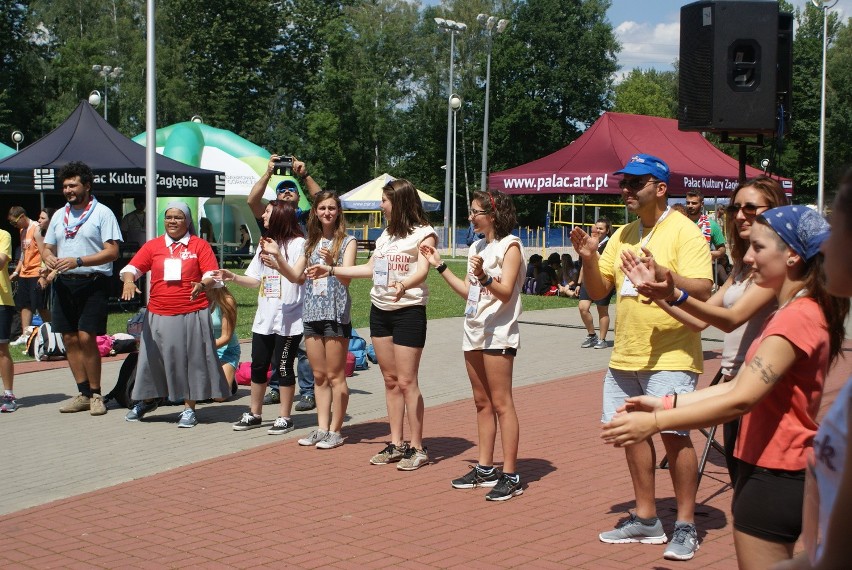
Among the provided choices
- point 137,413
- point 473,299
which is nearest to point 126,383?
point 137,413

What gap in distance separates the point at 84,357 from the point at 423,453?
11.8 feet

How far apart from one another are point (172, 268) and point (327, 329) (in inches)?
65.2

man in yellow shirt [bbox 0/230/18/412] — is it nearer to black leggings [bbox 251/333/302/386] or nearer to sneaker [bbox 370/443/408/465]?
black leggings [bbox 251/333/302/386]

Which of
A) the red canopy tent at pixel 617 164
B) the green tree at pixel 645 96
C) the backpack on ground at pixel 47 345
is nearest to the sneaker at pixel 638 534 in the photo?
the backpack on ground at pixel 47 345

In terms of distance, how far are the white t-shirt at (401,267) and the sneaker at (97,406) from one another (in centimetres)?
340

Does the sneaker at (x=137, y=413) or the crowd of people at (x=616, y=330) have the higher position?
the crowd of people at (x=616, y=330)

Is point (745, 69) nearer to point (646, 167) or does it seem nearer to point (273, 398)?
point (646, 167)

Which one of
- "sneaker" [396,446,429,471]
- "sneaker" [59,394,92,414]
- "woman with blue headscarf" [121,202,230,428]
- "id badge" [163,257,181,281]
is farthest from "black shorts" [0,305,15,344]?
"sneaker" [396,446,429,471]

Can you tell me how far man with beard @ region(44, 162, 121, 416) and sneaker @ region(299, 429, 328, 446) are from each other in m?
2.36

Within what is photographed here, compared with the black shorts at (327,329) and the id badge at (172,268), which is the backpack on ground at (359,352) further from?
the black shorts at (327,329)

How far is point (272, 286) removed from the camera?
848 cm

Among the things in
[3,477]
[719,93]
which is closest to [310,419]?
[3,477]

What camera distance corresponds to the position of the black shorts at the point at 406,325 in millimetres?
7137

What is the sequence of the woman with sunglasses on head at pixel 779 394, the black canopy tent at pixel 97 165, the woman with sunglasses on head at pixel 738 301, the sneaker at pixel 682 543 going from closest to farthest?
the woman with sunglasses on head at pixel 779 394 → the woman with sunglasses on head at pixel 738 301 → the sneaker at pixel 682 543 → the black canopy tent at pixel 97 165
